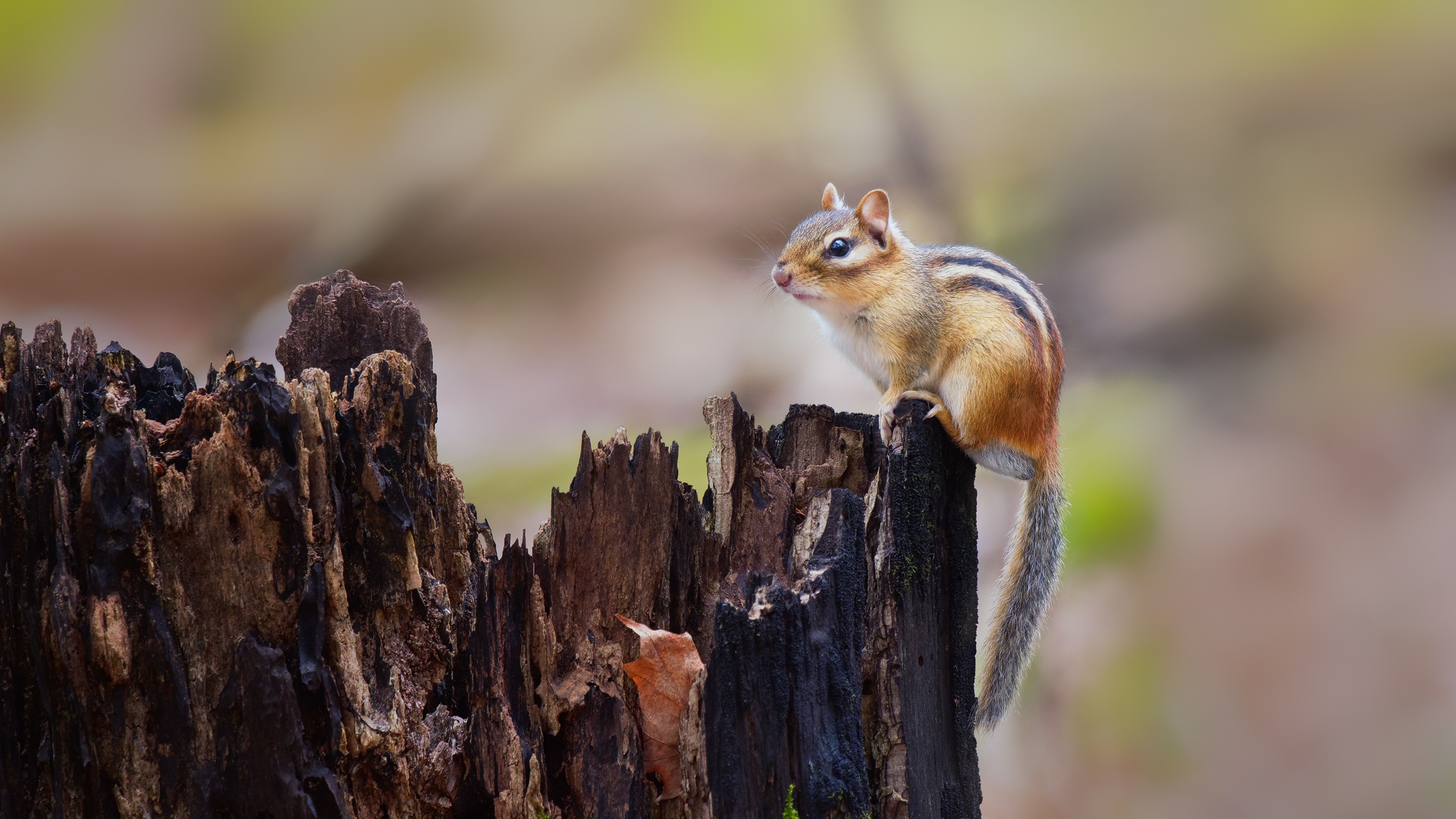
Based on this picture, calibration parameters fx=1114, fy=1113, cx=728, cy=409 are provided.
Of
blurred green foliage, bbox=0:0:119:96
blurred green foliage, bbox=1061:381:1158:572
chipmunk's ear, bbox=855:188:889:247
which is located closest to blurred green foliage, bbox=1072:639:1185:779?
blurred green foliage, bbox=1061:381:1158:572

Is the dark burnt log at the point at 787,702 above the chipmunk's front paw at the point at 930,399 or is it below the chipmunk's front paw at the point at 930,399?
below

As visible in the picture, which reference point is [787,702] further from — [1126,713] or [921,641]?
[1126,713]

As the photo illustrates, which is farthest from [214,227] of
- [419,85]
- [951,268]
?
[951,268]

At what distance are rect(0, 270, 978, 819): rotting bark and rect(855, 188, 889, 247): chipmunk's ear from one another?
1060 millimetres

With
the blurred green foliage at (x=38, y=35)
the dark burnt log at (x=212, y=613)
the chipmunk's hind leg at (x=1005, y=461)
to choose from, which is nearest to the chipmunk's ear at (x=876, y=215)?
the chipmunk's hind leg at (x=1005, y=461)

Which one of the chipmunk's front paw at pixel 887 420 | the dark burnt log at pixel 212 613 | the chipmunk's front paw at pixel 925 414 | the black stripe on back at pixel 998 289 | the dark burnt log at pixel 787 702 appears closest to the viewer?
the dark burnt log at pixel 212 613

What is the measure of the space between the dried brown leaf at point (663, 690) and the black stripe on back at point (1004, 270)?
131cm

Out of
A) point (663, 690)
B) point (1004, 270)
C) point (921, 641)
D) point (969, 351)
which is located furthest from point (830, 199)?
point (663, 690)

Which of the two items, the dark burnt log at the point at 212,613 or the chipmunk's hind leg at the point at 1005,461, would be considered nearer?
the dark burnt log at the point at 212,613

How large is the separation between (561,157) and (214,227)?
1.06 metres

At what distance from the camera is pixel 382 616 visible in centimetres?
141

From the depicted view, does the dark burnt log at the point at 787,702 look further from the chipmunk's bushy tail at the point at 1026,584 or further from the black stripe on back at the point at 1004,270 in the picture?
the black stripe on back at the point at 1004,270

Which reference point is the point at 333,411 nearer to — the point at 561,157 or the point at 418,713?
the point at 418,713

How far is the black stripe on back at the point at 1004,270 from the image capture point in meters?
2.50
